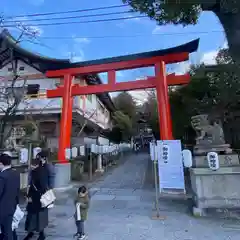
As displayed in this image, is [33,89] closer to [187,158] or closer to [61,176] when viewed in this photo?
[61,176]

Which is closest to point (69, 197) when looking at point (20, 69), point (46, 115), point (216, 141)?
point (216, 141)

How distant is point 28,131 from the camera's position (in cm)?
1421

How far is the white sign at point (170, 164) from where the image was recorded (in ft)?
23.0

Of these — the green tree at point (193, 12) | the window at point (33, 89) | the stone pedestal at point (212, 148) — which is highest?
the window at point (33, 89)

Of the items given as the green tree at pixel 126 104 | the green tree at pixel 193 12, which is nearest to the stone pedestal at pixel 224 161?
the green tree at pixel 193 12

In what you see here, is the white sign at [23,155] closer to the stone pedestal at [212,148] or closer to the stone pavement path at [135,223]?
the stone pavement path at [135,223]

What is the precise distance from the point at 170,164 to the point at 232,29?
4074 millimetres

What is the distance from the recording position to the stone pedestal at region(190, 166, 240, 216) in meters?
6.23

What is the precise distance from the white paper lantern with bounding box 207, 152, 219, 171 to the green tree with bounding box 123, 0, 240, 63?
2.63 metres

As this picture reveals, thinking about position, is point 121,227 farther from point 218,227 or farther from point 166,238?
point 218,227

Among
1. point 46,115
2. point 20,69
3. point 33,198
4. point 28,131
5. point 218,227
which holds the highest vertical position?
point 20,69

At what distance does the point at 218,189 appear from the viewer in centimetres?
628

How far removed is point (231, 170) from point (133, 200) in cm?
343

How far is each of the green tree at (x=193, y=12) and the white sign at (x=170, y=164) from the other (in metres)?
3.01
